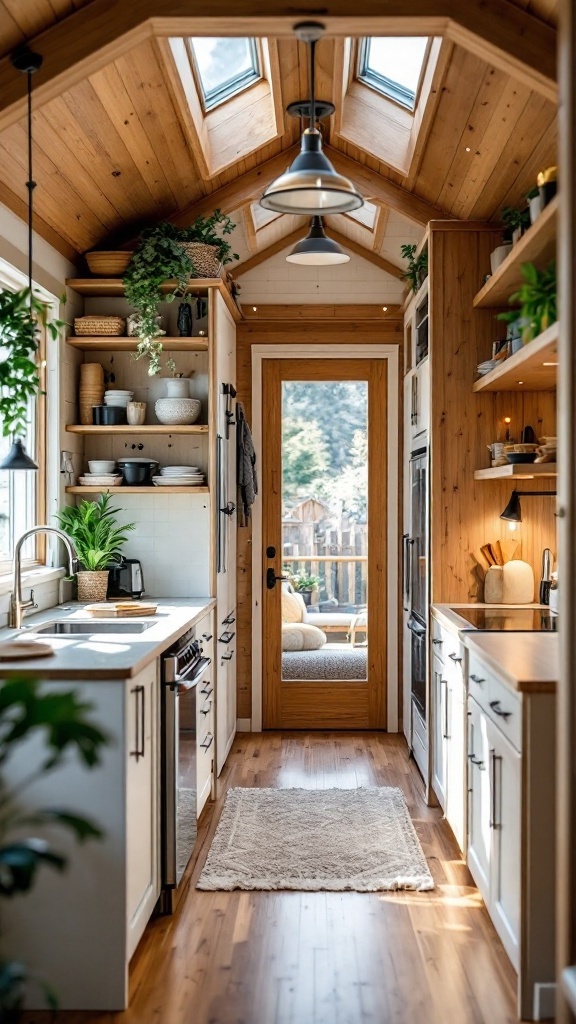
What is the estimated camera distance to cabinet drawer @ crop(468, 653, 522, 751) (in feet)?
9.14

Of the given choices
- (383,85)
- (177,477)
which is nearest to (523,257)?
(383,85)

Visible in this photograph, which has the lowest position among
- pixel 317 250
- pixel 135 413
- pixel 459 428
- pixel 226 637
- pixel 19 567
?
pixel 226 637

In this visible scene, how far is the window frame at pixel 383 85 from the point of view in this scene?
14.6 feet

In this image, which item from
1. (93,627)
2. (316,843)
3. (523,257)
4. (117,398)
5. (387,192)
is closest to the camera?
(523,257)

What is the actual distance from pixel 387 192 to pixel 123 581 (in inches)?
98.0

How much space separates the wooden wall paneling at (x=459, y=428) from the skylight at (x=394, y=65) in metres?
0.67

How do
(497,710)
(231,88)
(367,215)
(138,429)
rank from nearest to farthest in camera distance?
(497,710) → (231,88) → (138,429) → (367,215)

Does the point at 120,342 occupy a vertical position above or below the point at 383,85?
below

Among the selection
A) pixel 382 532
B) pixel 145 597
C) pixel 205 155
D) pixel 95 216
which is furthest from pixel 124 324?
pixel 382 532

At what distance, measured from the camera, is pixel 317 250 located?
13.8 ft

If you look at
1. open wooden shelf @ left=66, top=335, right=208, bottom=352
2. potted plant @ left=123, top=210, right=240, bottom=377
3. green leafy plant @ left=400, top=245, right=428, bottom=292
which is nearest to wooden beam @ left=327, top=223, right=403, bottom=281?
green leafy plant @ left=400, top=245, right=428, bottom=292

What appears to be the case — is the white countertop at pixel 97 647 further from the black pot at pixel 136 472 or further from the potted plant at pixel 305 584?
the potted plant at pixel 305 584

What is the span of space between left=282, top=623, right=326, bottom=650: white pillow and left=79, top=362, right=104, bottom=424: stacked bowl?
2.04 meters

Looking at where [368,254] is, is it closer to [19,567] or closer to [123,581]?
[123,581]
